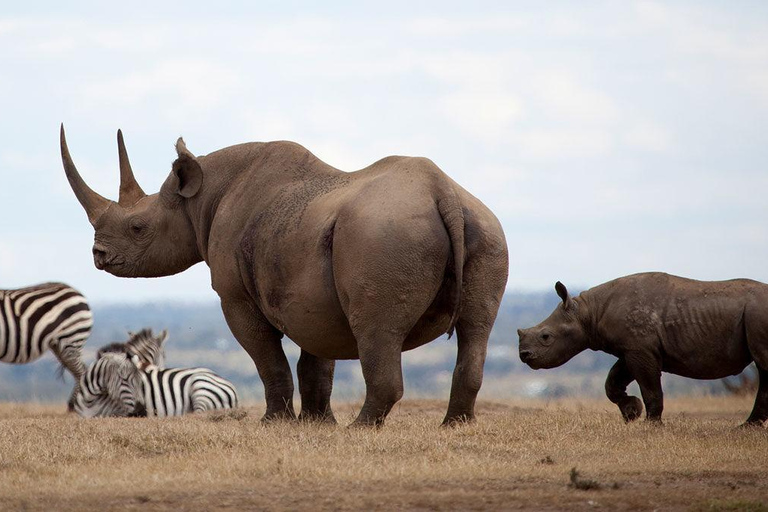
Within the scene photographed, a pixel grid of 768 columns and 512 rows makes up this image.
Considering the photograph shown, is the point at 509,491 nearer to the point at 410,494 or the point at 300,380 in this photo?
the point at 410,494

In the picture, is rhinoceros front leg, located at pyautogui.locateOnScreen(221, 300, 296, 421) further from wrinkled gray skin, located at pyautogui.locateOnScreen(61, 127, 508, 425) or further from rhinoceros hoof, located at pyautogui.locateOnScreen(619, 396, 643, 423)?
rhinoceros hoof, located at pyautogui.locateOnScreen(619, 396, 643, 423)

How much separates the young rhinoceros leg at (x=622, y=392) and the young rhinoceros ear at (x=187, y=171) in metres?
4.14

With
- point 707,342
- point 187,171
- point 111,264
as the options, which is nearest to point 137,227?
point 111,264

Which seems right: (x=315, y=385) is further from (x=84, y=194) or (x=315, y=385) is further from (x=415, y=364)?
(x=415, y=364)

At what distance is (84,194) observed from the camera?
13.2m

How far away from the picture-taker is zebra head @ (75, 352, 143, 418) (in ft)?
55.2

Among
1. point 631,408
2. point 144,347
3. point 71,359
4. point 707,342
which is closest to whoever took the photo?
point 707,342

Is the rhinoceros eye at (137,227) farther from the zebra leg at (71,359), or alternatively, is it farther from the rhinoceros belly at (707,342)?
the zebra leg at (71,359)

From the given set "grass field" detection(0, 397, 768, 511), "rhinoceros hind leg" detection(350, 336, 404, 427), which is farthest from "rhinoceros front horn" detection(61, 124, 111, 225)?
"rhinoceros hind leg" detection(350, 336, 404, 427)

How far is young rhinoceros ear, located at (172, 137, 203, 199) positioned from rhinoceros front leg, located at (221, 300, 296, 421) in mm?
1132

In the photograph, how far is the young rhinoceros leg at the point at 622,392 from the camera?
12.4m

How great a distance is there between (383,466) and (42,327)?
1031 cm

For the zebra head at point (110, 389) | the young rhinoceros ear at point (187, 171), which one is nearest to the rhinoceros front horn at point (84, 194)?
the young rhinoceros ear at point (187, 171)

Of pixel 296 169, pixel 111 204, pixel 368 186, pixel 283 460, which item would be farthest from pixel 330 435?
pixel 111 204
